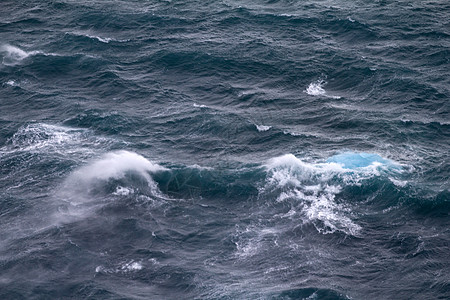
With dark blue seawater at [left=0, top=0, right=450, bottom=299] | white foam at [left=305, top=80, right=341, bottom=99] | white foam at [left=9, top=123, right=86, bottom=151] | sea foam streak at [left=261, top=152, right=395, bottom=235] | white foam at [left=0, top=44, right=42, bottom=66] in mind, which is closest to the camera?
dark blue seawater at [left=0, top=0, right=450, bottom=299]

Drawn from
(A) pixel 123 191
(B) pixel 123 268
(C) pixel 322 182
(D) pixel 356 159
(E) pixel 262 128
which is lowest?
(B) pixel 123 268

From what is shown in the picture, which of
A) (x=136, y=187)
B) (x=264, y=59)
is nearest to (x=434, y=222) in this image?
(x=136, y=187)

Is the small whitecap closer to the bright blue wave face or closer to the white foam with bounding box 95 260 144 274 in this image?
the bright blue wave face

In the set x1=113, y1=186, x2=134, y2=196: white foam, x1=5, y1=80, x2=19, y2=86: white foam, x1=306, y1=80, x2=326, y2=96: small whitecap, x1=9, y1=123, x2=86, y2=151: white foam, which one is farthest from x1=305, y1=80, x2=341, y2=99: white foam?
x1=5, y1=80, x2=19, y2=86: white foam

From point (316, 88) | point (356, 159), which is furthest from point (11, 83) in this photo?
point (356, 159)

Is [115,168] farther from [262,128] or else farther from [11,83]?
[11,83]

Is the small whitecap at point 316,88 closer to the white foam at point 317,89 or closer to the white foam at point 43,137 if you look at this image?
the white foam at point 317,89

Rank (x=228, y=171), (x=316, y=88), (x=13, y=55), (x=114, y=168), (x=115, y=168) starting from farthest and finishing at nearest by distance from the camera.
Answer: (x=13, y=55) < (x=316, y=88) < (x=228, y=171) < (x=114, y=168) < (x=115, y=168)
